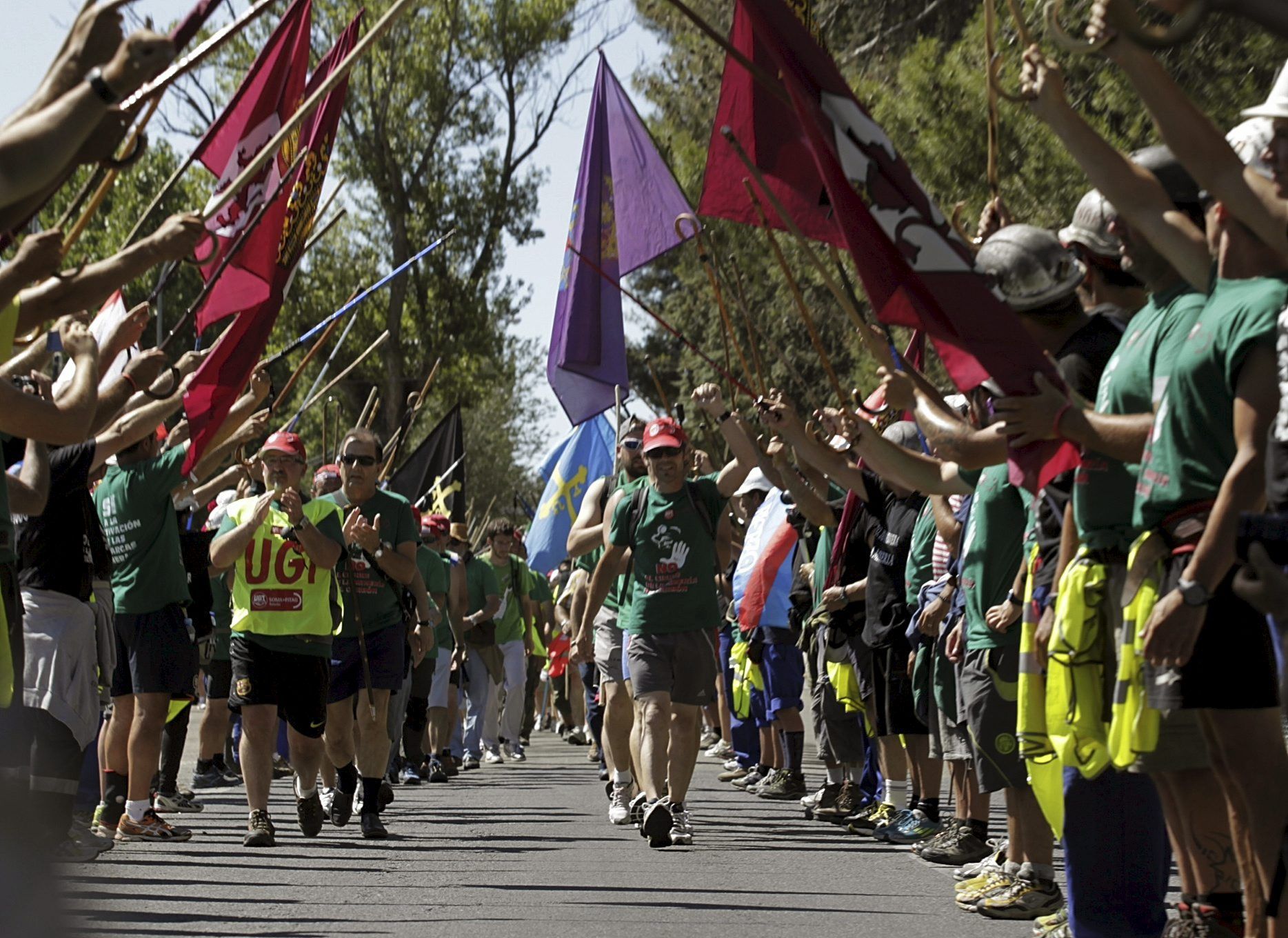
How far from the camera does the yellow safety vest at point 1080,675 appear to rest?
522 centimetres

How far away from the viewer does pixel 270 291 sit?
24.9 ft

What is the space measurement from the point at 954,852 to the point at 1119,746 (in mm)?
4179

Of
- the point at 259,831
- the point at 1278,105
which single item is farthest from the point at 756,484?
the point at 1278,105

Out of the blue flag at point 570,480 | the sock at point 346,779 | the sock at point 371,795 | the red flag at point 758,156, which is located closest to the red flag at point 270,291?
the red flag at point 758,156

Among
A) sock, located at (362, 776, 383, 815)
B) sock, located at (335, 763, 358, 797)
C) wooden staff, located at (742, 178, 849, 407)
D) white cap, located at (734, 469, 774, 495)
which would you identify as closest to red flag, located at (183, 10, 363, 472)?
wooden staff, located at (742, 178, 849, 407)

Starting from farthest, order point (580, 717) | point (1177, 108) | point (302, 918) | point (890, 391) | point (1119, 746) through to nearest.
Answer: point (580, 717), point (302, 918), point (890, 391), point (1119, 746), point (1177, 108)

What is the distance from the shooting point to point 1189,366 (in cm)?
488

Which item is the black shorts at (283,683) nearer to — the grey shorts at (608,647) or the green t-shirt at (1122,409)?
the grey shorts at (608,647)

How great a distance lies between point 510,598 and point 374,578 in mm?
8224

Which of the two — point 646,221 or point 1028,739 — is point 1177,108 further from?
point 646,221

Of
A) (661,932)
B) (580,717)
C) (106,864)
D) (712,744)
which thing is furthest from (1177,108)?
(580,717)

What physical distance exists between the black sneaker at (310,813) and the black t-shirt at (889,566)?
3032 mm

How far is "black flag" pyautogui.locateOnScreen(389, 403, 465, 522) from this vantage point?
20.9 m

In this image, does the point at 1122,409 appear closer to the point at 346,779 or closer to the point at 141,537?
the point at 141,537
